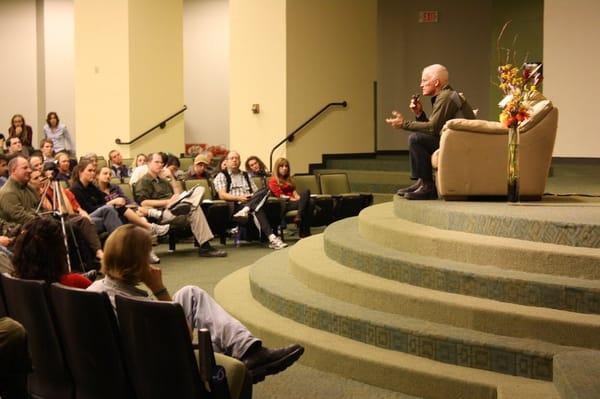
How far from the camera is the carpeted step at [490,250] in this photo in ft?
15.2

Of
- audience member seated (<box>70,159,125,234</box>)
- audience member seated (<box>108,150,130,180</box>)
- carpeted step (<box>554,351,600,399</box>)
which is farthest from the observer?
audience member seated (<box>108,150,130,180</box>)

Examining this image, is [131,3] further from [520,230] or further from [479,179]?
[520,230]

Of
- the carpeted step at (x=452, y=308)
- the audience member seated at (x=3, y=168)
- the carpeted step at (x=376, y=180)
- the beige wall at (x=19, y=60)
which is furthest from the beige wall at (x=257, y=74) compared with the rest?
the beige wall at (x=19, y=60)

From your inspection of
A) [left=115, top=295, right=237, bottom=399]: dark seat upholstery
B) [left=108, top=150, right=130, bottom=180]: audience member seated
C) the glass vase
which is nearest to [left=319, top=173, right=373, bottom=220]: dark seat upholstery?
[left=108, top=150, right=130, bottom=180]: audience member seated

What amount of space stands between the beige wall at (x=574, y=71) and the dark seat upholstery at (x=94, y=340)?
8151 mm

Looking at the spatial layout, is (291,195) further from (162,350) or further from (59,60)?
(59,60)

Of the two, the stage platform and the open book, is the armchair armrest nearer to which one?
the stage platform

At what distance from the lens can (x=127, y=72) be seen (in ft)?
45.0

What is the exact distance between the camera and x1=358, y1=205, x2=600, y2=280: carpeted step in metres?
4.64

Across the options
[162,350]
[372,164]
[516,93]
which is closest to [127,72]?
[372,164]

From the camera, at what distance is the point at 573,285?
441 centimetres

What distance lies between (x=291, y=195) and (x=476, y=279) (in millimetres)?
5460

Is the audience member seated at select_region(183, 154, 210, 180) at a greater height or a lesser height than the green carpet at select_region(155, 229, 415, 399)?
greater

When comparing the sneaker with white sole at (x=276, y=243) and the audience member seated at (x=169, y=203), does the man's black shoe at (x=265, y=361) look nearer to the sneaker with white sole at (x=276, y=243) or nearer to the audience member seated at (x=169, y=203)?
the audience member seated at (x=169, y=203)
